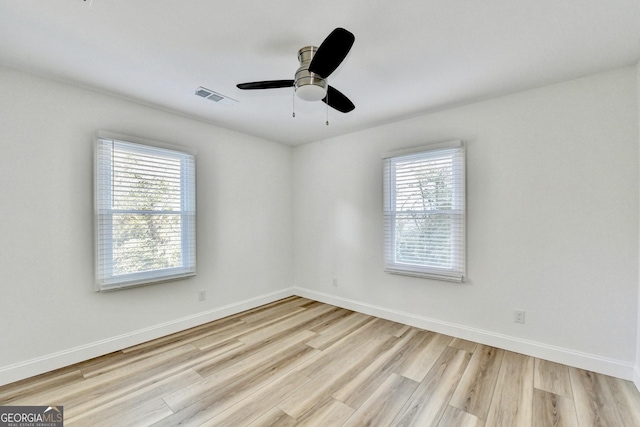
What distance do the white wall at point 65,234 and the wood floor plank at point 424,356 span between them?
2355 mm

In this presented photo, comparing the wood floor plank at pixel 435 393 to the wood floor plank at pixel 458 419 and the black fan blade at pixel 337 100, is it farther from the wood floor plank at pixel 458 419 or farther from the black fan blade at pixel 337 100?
the black fan blade at pixel 337 100

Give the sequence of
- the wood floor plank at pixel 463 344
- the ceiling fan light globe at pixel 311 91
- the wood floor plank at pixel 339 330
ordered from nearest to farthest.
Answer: the ceiling fan light globe at pixel 311 91, the wood floor plank at pixel 463 344, the wood floor plank at pixel 339 330

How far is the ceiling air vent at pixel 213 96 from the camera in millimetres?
2605

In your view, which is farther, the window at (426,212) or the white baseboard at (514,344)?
the window at (426,212)

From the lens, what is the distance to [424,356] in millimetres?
2594

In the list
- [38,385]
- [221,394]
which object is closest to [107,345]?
[38,385]

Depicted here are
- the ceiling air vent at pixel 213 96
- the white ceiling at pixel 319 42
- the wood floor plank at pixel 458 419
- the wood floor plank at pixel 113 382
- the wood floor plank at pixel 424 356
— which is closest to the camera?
the white ceiling at pixel 319 42

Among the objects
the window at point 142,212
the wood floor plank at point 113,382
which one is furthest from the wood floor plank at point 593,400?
the window at point 142,212

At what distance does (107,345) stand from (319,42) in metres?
3.23

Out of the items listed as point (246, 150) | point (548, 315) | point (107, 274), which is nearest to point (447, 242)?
point (548, 315)

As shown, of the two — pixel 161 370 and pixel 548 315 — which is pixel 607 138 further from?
pixel 161 370

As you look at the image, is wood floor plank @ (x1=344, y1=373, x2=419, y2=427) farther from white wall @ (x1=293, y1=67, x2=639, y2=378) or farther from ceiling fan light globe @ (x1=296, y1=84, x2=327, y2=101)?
ceiling fan light globe @ (x1=296, y1=84, x2=327, y2=101)

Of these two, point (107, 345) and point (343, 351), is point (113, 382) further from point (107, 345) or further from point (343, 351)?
point (343, 351)

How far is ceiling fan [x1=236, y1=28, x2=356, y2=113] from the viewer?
148 cm
